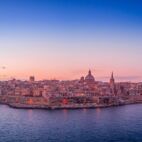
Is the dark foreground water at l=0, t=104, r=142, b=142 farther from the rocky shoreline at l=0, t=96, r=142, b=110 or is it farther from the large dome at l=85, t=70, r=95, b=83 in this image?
the large dome at l=85, t=70, r=95, b=83

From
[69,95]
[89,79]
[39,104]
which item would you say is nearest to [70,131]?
[39,104]

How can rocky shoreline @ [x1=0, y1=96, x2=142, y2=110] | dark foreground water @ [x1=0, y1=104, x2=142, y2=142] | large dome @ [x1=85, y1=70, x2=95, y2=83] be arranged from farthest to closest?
1. large dome @ [x1=85, y1=70, x2=95, y2=83]
2. rocky shoreline @ [x1=0, y1=96, x2=142, y2=110]
3. dark foreground water @ [x1=0, y1=104, x2=142, y2=142]

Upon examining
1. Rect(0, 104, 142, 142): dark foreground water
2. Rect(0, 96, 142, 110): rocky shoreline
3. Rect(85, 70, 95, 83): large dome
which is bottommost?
Rect(0, 104, 142, 142): dark foreground water

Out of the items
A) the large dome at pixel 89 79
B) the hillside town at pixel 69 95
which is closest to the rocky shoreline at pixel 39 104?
the hillside town at pixel 69 95

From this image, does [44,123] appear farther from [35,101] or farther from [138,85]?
[138,85]

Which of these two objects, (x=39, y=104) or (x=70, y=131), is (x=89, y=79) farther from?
(x=70, y=131)

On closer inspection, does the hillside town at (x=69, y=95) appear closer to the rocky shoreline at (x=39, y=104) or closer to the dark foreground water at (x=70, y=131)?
the rocky shoreline at (x=39, y=104)

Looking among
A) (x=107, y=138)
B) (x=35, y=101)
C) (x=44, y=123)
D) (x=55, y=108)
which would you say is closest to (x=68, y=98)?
(x=35, y=101)

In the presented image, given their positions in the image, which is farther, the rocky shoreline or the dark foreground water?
the rocky shoreline

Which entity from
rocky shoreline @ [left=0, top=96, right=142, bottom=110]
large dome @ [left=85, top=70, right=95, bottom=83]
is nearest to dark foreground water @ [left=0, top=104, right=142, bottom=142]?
rocky shoreline @ [left=0, top=96, right=142, bottom=110]
